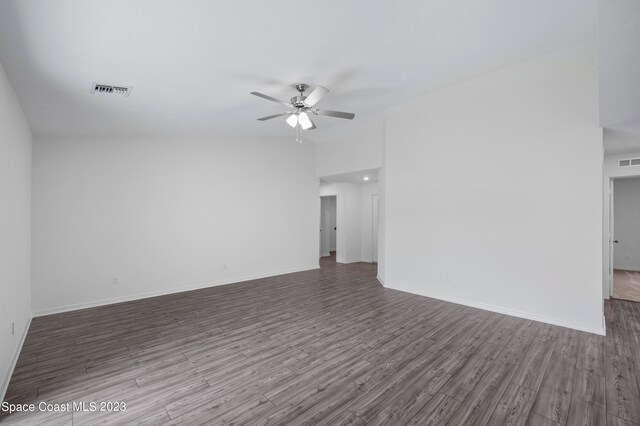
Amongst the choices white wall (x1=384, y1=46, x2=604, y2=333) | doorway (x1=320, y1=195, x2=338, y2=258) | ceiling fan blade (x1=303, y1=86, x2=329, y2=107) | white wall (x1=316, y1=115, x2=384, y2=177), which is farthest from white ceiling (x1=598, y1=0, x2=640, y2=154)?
doorway (x1=320, y1=195, x2=338, y2=258)

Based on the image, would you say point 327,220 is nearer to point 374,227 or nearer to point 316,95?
point 374,227

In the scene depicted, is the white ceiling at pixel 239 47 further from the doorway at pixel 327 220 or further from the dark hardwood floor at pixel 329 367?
the doorway at pixel 327 220

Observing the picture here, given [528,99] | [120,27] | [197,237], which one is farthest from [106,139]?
[528,99]

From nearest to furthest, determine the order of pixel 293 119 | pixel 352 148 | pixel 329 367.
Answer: pixel 329 367
pixel 293 119
pixel 352 148

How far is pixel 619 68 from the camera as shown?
2262mm

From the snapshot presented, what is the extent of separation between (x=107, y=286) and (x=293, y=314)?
3.20m

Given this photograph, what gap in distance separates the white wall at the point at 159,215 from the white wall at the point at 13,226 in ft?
1.54

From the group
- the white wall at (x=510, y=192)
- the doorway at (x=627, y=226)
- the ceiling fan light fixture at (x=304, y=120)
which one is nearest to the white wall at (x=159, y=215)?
the ceiling fan light fixture at (x=304, y=120)

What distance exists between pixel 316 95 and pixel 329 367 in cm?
286

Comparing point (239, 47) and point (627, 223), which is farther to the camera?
point (627, 223)

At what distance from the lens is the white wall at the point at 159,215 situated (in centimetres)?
437

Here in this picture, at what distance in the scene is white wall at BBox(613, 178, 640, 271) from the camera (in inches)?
281

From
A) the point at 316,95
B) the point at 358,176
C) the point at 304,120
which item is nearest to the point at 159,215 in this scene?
the point at 304,120

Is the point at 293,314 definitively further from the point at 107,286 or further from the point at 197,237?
the point at 107,286
